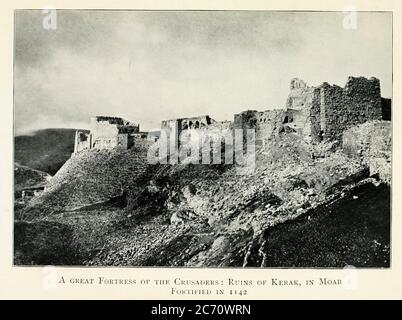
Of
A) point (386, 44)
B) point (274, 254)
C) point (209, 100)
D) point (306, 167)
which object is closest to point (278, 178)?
point (306, 167)

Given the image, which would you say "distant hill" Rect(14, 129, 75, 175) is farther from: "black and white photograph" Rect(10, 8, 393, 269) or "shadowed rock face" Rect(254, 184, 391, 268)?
"shadowed rock face" Rect(254, 184, 391, 268)

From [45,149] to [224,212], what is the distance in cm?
392

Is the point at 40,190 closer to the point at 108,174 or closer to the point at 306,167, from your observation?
the point at 108,174

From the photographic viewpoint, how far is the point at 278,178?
382 inches

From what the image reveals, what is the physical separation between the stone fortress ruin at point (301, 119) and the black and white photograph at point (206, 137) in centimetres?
3

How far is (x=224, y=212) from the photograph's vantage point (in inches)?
384

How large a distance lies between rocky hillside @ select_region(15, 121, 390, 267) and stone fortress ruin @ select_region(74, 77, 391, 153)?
300 mm

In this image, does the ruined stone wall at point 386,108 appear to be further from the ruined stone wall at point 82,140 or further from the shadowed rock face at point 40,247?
the shadowed rock face at point 40,247

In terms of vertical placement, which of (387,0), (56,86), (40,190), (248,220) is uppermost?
(387,0)

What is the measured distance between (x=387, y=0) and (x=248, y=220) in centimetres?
520

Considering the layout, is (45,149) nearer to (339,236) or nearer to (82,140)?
(82,140)

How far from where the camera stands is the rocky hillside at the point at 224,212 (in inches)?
370

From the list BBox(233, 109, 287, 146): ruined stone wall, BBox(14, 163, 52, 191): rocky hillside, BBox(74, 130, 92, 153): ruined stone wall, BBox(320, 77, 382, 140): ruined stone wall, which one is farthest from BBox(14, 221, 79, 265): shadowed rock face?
BBox(320, 77, 382, 140): ruined stone wall

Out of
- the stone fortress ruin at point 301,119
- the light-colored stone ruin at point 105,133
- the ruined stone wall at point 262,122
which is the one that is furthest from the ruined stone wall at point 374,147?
the light-colored stone ruin at point 105,133
